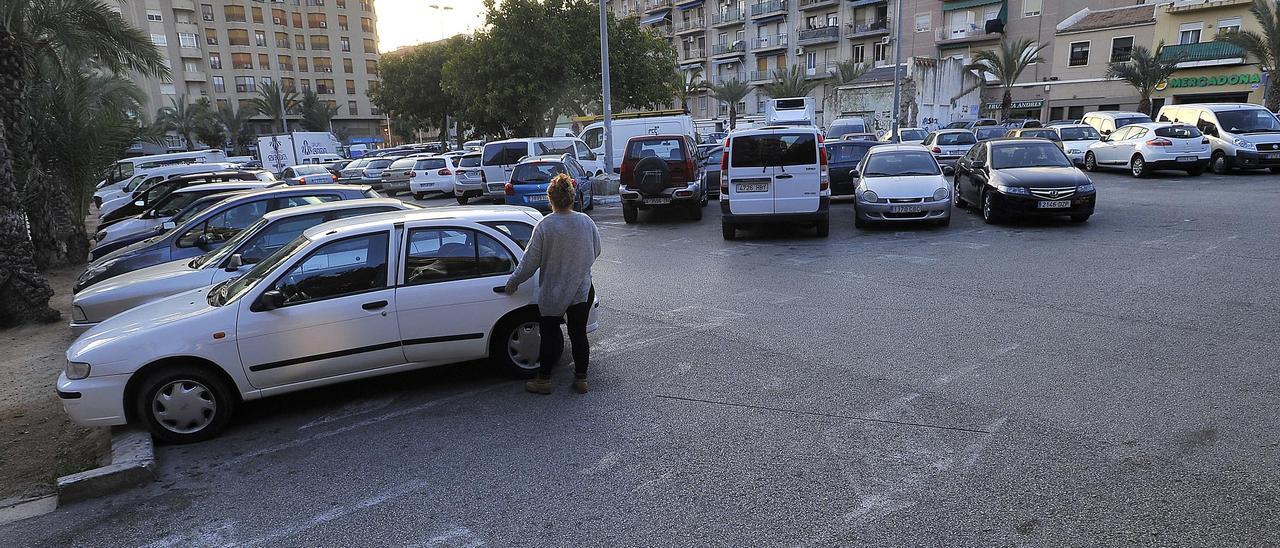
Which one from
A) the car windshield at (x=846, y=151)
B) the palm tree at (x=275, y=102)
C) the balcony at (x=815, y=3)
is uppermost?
the balcony at (x=815, y=3)

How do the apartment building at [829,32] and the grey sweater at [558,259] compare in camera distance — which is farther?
the apartment building at [829,32]

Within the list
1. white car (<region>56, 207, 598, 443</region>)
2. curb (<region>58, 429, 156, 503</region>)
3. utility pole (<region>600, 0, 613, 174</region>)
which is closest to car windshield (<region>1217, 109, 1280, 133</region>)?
utility pole (<region>600, 0, 613, 174</region>)

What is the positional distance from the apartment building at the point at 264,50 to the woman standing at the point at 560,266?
232 ft

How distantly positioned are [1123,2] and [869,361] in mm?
51750

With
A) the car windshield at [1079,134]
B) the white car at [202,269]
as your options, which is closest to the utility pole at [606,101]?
the white car at [202,269]

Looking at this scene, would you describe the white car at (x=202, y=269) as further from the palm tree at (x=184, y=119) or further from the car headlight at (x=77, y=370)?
the palm tree at (x=184, y=119)

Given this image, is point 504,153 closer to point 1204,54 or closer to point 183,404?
point 183,404

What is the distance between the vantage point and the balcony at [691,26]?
6974 centimetres

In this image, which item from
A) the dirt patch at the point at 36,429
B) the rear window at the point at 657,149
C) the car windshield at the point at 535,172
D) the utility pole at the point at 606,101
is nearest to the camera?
the dirt patch at the point at 36,429

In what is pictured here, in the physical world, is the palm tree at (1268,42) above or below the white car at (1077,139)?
above

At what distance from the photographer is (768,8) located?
63156 millimetres

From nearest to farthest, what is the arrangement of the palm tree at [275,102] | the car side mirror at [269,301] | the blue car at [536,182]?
1. the car side mirror at [269,301]
2. the blue car at [536,182]
3. the palm tree at [275,102]

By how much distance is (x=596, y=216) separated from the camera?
17.3 metres

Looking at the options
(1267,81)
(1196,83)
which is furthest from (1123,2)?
(1267,81)
